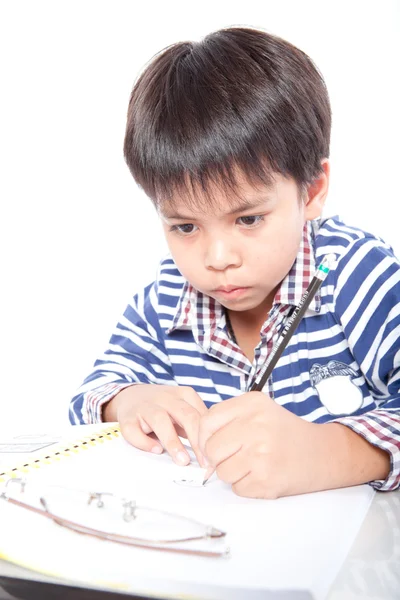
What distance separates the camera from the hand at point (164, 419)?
0.69 meters

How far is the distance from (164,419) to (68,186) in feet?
2.88

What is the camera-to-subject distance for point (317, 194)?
0.84m

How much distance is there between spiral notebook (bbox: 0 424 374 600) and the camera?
422 mm

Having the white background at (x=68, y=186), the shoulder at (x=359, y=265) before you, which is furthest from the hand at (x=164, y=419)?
the white background at (x=68, y=186)

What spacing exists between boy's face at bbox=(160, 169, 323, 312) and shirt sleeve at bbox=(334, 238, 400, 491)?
7 centimetres

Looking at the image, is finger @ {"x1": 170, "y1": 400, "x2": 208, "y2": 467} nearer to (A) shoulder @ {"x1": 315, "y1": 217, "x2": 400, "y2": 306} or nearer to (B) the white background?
(A) shoulder @ {"x1": 315, "y1": 217, "x2": 400, "y2": 306}

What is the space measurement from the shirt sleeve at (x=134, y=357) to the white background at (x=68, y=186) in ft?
1.44

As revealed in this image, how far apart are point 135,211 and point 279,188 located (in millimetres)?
727

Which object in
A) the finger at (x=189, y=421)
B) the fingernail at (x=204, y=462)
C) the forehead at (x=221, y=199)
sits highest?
the forehead at (x=221, y=199)

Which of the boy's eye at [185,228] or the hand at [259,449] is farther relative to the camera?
the boy's eye at [185,228]

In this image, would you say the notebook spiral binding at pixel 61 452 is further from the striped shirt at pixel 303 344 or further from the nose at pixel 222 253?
the nose at pixel 222 253

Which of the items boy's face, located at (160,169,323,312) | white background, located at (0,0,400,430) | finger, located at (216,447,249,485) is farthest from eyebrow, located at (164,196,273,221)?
white background, located at (0,0,400,430)

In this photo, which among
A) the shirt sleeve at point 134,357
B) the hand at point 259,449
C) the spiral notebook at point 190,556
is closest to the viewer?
the spiral notebook at point 190,556

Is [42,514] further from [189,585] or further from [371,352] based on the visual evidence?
[371,352]
